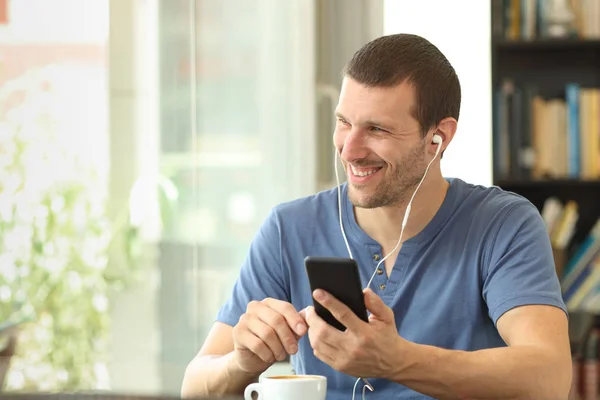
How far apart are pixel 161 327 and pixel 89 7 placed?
2.80ft

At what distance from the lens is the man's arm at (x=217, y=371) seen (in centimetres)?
145

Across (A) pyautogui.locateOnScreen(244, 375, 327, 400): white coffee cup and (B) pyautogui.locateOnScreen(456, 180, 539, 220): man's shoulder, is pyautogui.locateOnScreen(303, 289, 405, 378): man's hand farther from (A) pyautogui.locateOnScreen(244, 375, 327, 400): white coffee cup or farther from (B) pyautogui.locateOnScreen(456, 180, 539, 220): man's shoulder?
(B) pyautogui.locateOnScreen(456, 180, 539, 220): man's shoulder

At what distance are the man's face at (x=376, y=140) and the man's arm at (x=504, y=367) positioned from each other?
0.32 metres

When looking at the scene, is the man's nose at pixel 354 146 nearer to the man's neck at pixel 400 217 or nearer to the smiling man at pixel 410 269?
the smiling man at pixel 410 269

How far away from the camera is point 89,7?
2.41 metres

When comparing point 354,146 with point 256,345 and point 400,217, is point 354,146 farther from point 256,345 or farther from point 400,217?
point 256,345

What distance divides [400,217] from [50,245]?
109 centimetres

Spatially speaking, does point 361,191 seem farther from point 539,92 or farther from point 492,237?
point 539,92

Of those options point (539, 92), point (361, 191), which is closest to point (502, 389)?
point (361, 191)

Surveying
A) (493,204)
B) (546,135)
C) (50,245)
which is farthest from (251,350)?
(546,135)

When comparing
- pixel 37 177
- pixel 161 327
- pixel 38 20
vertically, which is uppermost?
pixel 38 20

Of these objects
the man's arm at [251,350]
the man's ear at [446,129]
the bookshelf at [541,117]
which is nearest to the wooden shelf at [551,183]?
the bookshelf at [541,117]

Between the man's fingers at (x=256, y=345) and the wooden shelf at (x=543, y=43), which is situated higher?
the wooden shelf at (x=543, y=43)

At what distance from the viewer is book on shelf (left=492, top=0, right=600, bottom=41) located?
124 inches
